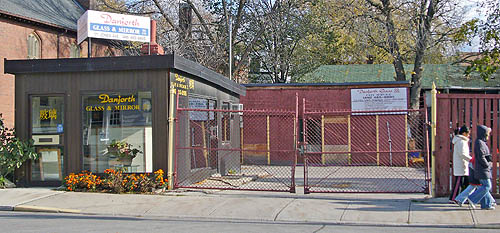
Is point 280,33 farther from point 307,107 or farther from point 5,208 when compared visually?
point 5,208

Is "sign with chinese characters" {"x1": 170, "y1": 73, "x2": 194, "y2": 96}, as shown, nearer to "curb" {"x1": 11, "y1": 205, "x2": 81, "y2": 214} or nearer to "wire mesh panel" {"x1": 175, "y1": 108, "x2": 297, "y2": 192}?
"wire mesh panel" {"x1": 175, "y1": 108, "x2": 297, "y2": 192}

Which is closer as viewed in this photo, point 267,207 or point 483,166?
point 483,166

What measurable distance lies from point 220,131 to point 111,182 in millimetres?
4624

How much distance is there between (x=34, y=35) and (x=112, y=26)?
1414cm

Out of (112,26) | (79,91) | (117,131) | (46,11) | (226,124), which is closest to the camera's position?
(79,91)

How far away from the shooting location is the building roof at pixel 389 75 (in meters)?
28.0

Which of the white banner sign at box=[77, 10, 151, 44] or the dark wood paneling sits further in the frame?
the white banner sign at box=[77, 10, 151, 44]

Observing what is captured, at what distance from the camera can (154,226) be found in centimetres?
833

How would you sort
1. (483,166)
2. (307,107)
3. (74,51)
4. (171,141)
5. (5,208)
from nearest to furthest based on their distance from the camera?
1. (483,166)
2. (5,208)
3. (171,141)
4. (307,107)
5. (74,51)

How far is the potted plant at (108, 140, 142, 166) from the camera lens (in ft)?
39.5

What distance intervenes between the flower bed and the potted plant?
36cm

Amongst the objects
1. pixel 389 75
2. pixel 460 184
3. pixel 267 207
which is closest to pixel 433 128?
pixel 460 184

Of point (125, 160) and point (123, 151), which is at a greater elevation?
point (123, 151)

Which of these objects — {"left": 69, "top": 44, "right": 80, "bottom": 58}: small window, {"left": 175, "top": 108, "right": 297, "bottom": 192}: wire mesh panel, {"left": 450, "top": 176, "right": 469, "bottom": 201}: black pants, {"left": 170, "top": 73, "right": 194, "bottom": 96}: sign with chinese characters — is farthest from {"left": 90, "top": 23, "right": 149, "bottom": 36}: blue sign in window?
{"left": 69, "top": 44, "right": 80, "bottom": 58}: small window
